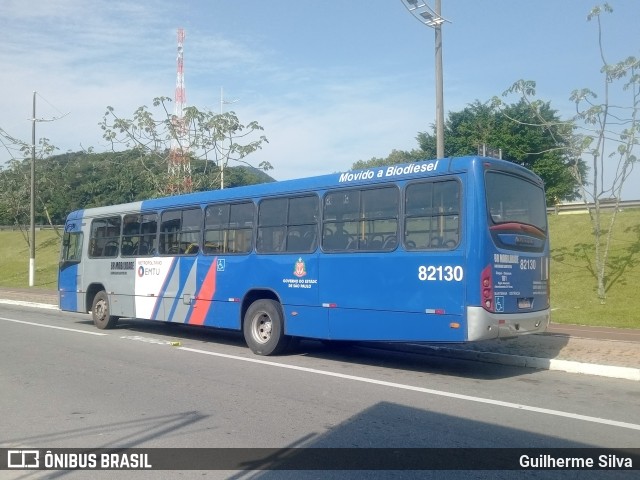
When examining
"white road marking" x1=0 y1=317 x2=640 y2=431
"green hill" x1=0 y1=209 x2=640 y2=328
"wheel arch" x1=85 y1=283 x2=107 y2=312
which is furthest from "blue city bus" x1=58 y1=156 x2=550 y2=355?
"green hill" x1=0 y1=209 x2=640 y2=328

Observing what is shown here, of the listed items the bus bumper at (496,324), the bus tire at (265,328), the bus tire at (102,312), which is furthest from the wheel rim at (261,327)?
the bus tire at (102,312)

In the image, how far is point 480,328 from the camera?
9.18 m

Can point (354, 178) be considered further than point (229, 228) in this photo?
No

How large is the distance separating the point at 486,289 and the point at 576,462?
3583 mm

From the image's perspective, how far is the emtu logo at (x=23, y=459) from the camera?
6.03 metres

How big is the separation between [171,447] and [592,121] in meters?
14.8

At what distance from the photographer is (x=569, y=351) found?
11719mm

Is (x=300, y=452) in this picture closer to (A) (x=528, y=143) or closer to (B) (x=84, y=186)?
(A) (x=528, y=143)

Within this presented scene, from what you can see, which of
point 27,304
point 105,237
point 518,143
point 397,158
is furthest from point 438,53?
point 397,158

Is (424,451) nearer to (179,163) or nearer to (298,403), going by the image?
(298,403)

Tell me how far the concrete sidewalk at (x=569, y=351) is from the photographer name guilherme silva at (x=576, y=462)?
4405 millimetres

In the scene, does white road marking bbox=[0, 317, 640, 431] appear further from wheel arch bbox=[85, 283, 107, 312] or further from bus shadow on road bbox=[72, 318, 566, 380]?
wheel arch bbox=[85, 283, 107, 312]

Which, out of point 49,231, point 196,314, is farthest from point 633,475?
point 49,231

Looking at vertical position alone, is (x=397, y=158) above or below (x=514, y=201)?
above
